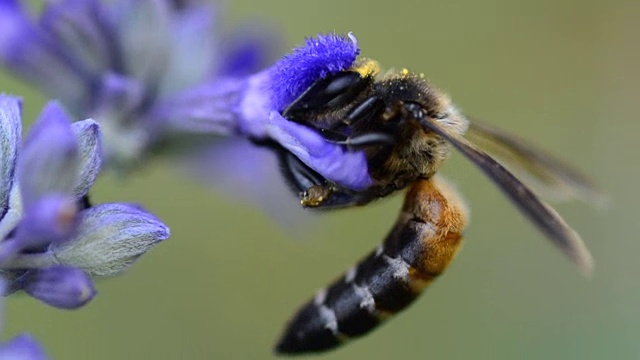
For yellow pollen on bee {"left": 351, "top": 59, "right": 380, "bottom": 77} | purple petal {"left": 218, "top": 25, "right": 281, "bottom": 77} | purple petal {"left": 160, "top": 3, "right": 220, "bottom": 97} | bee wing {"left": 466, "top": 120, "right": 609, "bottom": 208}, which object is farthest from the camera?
purple petal {"left": 218, "top": 25, "right": 281, "bottom": 77}

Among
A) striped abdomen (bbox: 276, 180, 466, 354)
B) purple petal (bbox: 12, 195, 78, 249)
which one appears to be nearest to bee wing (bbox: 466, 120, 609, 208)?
striped abdomen (bbox: 276, 180, 466, 354)

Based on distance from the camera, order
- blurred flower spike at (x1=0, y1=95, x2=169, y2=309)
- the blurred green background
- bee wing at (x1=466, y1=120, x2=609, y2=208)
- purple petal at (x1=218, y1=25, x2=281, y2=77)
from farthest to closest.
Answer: the blurred green background < purple petal at (x1=218, y1=25, x2=281, y2=77) < bee wing at (x1=466, y1=120, x2=609, y2=208) < blurred flower spike at (x1=0, y1=95, x2=169, y2=309)

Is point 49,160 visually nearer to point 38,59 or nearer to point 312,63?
point 312,63

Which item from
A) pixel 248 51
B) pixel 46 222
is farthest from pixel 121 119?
pixel 46 222

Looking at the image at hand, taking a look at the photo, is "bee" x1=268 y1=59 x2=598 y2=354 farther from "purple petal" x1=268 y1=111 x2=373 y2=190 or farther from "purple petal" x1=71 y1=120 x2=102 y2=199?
"purple petal" x1=71 y1=120 x2=102 y2=199

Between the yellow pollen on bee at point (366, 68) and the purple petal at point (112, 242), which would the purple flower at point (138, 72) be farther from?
the purple petal at point (112, 242)

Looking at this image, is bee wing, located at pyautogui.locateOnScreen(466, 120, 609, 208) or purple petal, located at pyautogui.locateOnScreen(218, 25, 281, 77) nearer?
bee wing, located at pyautogui.locateOnScreen(466, 120, 609, 208)

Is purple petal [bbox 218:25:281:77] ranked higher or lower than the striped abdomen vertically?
higher

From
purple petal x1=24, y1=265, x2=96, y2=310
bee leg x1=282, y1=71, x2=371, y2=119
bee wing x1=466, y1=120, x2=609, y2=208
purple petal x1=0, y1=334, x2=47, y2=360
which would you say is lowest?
purple petal x1=0, y1=334, x2=47, y2=360
